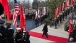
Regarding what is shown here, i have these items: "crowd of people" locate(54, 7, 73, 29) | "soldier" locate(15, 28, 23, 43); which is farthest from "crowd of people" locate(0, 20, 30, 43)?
"crowd of people" locate(54, 7, 73, 29)

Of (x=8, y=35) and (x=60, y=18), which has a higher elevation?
(x=8, y=35)

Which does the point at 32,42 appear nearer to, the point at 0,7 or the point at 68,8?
the point at 0,7

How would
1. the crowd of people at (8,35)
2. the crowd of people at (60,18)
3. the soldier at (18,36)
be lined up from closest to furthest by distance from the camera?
1. the crowd of people at (8,35)
2. the soldier at (18,36)
3. the crowd of people at (60,18)

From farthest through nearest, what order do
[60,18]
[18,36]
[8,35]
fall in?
[60,18]
[18,36]
[8,35]

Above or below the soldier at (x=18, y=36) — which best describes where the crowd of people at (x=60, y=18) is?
below

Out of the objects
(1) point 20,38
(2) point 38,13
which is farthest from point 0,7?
(2) point 38,13

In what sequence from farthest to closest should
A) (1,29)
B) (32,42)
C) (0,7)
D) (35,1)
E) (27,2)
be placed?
(27,2) → (35,1) → (32,42) → (1,29) → (0,7)

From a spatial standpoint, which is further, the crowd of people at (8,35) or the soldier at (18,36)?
the soldier at (18,36)

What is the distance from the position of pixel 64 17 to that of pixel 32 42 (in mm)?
15999

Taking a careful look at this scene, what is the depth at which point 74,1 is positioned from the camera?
3809cm

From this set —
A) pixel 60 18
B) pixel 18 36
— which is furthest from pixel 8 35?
pixel 60 18

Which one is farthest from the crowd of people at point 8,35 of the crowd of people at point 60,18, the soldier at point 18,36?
the crowd of people at point 60,18

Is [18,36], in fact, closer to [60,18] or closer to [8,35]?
[8,35]

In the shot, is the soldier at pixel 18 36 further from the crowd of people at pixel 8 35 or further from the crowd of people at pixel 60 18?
the crowd of people at pixel 60 18
